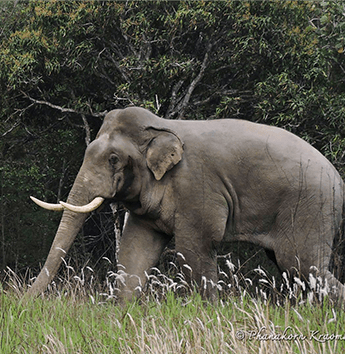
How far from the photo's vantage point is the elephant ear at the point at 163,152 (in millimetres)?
6668

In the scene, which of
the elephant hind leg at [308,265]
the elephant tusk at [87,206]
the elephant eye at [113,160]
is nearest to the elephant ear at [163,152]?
the elephant eye at [113,160]

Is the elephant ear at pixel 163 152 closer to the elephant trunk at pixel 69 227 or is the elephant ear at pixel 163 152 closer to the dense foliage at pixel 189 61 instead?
the elephant trunk at pixel 69 227

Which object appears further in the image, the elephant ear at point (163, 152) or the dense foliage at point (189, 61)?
the dense foliage at point (189, 61)

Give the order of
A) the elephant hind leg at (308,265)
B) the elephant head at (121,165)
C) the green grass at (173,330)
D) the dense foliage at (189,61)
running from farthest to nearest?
the dense foliage at (189,61) → the elephant head at (121,165) → the elephant hind leg at (308,265) → the green grass at (173,330)

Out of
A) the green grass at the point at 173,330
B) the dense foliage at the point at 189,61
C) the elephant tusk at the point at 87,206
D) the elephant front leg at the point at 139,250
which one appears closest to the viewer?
the green grass at the point at 173,330

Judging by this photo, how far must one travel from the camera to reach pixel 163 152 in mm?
6668

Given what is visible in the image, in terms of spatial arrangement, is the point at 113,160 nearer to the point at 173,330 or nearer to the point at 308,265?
the point at 308,265

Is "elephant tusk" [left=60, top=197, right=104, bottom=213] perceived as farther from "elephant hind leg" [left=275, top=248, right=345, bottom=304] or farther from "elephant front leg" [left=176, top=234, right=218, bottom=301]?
"elephant hind leg" [left=275, top=248, right=345, bottom=304]

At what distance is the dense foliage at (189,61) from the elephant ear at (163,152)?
450cm

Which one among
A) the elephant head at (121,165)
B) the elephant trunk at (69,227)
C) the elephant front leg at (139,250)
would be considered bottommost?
the elephant front leg at (139,250)

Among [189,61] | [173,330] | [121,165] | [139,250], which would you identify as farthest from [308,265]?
[189,61]

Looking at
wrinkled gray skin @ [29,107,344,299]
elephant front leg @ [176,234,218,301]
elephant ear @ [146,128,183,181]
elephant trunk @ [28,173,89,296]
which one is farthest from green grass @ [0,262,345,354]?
elephant ear @ [146,128,183,181]

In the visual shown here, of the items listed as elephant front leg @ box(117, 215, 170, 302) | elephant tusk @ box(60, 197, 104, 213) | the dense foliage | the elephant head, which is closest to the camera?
elephant tusk @ box(60, 197, 104, 213)

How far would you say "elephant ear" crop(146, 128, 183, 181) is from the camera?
6668 millimetres
